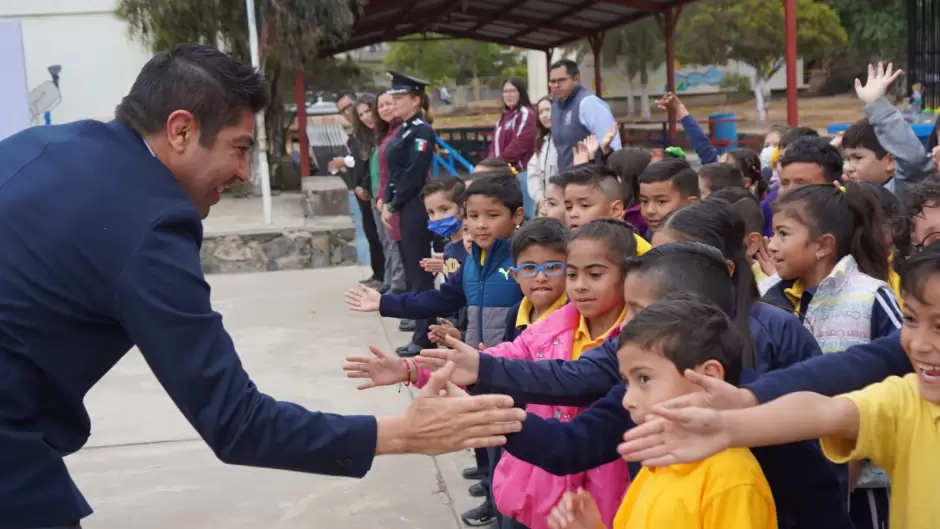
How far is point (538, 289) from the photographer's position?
133 inches

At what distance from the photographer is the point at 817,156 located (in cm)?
452

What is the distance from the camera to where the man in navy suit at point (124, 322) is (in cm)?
199

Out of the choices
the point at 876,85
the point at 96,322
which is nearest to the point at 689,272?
the point at 96,322

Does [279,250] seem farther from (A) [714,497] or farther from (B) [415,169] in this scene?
(A) [714,497]

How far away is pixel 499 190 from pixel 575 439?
213 centimetres

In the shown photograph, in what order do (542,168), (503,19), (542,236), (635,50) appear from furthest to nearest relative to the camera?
(635,50) < (503,19) < (542,168) < (542,236)

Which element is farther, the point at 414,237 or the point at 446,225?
the point at 414,237

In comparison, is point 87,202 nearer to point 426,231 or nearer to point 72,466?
point 72,466

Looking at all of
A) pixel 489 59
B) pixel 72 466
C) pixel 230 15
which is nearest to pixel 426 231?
pixel 72 466

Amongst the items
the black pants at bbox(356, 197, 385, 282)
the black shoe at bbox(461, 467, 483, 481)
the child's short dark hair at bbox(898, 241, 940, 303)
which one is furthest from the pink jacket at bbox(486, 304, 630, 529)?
the black pants at bbox(356, 197, 385, 282)

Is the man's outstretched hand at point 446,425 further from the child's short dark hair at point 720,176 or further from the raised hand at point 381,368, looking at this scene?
the child's short dark hair at point 720,176

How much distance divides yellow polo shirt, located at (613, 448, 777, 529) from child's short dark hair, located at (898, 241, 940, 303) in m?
0.43

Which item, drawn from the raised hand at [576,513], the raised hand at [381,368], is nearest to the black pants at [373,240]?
the raised hand at [381,368]

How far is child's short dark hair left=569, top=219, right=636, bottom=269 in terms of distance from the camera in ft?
9.64
